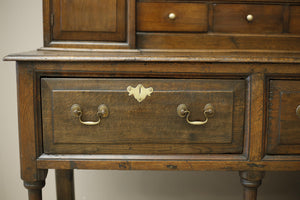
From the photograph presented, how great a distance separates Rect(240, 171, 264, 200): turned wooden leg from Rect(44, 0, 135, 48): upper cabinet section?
1.52ft

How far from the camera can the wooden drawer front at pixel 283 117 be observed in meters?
0.86

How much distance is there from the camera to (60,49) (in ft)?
3.17

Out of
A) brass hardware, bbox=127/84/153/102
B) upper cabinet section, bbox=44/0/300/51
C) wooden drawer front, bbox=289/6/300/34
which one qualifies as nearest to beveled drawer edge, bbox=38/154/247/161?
brass hardware, bbox=127/84/153/102

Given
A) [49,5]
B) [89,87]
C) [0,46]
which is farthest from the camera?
[0,46]

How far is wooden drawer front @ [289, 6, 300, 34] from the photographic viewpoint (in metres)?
1.01

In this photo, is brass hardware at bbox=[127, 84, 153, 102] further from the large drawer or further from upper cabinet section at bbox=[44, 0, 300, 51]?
upper cabinet section at bbox=[44, 0, 300, 51]

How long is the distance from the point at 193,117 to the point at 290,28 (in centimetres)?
42

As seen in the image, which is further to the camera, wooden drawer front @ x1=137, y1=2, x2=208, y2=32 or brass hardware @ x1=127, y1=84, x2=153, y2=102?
wooden drawer front @ x1=137, y1=2, x2=208, y2=32

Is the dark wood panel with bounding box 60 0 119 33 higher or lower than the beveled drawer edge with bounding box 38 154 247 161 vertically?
higher

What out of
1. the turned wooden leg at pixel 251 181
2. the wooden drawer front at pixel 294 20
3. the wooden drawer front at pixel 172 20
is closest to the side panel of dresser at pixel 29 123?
the wooden drawer front at pixel 172 20

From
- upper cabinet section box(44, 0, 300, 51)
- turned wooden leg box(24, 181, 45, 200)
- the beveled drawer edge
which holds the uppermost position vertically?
upper cabinet section box(44, 0, 300, 51)

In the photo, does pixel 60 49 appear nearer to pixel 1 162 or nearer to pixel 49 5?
pixel 49 5

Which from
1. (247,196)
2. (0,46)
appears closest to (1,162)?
(0,46)

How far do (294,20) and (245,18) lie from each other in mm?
143
